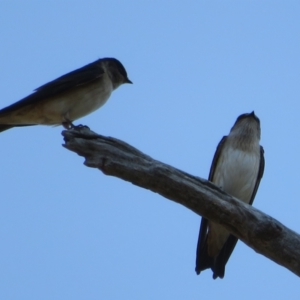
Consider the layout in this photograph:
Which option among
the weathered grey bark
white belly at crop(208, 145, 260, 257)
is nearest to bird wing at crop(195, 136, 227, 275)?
white belly at crop(208, 145, 260, 257)

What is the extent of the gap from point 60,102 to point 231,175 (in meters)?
2.29

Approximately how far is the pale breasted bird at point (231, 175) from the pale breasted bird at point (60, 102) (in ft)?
5.68

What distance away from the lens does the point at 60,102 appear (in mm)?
8148

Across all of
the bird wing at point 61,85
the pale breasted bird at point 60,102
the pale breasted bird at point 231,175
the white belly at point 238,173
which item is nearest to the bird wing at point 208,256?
the pale breasted bird at point 231,175

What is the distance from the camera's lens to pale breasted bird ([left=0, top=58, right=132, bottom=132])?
8086 mm

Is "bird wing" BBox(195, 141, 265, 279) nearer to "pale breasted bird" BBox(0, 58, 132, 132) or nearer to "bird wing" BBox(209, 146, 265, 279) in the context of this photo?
"bird wing" BBox(209, 146, 265, 279)

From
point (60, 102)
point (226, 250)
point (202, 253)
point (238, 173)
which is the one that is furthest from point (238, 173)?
point (60, 102)

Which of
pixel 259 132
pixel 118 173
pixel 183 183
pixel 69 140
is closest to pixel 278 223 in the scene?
pixel 183 183

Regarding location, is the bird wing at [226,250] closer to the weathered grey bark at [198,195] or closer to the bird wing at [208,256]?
the bird wing at [208,256]

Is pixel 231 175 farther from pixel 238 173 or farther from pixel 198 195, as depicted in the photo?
pixel 198 195

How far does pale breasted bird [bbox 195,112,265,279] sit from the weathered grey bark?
250 cm

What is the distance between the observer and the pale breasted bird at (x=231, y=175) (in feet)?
27.9

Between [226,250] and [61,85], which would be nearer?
[61,85]

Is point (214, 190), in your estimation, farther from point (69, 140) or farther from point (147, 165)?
point (69, 140)
